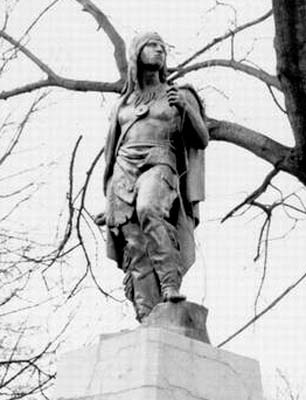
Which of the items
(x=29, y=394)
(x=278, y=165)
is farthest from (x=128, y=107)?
(x=29, y=394)

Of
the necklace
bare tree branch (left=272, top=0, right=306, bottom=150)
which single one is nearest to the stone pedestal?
the necklace

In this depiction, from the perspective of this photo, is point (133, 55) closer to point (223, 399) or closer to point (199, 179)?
point (199, 179)

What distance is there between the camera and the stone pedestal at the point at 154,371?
18.1ft

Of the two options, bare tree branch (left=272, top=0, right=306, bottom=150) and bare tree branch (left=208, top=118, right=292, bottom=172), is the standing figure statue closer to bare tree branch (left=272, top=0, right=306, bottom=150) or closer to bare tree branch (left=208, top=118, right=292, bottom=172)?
bare tree branch (left=272, top=0, right=306, bottom=150)

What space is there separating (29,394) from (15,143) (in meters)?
3.18

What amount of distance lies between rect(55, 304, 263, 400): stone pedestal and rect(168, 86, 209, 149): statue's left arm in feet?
5.16

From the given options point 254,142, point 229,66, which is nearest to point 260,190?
point 254,142

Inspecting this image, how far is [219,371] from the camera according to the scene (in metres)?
5.88

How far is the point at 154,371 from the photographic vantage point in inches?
217

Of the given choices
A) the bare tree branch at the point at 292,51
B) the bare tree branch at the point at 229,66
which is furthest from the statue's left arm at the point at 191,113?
the bare tree branch at the point at 229,66

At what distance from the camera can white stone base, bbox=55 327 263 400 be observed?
553cm

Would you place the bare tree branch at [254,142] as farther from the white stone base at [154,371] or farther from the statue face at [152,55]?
the white stone base at [154,371]

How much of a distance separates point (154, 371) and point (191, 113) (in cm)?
204

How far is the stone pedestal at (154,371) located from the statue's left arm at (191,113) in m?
1.57
